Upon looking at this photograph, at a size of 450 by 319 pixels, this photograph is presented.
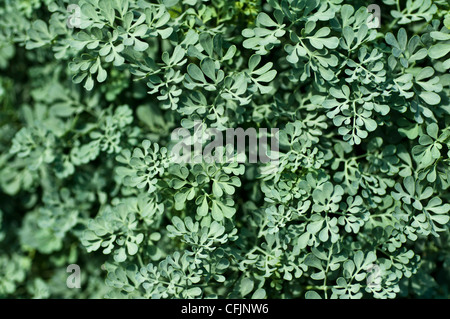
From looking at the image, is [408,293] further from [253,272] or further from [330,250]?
[253,272]

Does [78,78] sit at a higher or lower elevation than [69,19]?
lower

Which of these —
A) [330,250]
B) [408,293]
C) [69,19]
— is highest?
[69,19]

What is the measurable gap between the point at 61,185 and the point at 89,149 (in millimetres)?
361

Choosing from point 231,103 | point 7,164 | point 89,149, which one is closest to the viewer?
point 231,103

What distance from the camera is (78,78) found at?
1.42m

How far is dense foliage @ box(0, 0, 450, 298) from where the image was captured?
1.36m

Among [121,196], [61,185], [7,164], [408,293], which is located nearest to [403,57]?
[408,293]

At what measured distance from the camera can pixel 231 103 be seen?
150cm

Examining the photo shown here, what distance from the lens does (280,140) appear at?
142 centimetres

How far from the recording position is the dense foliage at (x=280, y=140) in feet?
4.46

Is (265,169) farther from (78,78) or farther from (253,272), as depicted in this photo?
(78,78)

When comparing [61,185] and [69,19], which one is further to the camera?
[61,185]

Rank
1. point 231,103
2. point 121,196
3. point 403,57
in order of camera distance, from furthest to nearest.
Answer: point 121,196
point 231,103
point 403,57

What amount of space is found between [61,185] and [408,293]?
4.55 ft
